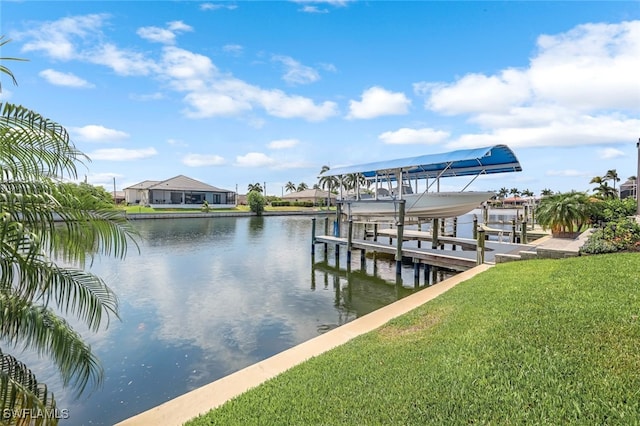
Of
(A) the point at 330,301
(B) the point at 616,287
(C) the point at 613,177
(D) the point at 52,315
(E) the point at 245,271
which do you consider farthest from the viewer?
(C) the point at 613,177

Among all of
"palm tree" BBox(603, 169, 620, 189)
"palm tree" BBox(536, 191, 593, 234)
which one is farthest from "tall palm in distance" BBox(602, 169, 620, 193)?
"palm tree" BBox(536, 191, 593, 234)

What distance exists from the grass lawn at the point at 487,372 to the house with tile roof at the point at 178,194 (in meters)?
54.5

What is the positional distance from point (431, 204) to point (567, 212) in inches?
245

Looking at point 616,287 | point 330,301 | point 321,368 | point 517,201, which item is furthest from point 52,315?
point 517,201

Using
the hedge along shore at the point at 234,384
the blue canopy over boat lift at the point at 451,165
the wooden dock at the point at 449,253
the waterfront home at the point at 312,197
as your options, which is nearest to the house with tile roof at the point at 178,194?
the waterfront home at the point at 312,197

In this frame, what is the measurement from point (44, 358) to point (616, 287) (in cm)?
1122

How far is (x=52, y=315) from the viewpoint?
3658mm

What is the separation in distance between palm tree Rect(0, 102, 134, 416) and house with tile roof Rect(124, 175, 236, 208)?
5403 centimetres

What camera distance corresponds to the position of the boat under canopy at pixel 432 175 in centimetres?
1274

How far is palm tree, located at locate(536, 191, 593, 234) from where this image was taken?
14984mm

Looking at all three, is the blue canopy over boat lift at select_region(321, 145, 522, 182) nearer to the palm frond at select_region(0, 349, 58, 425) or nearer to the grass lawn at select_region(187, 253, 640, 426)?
the grass lawn at select_region(187, 253, 640, 426)

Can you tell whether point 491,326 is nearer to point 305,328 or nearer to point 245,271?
point 305,328

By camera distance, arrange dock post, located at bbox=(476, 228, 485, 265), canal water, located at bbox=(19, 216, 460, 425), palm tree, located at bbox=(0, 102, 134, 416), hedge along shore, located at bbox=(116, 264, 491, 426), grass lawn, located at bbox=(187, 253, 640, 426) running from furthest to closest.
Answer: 1. dock post, located at bbox=(476, 228, 485, 265)
2. canal water, located at bbox=(19, 216, 460, 425)
3. hedge along shore, located at bbox=(116, 264, 491, 426)
4. grass lawn, located at bbox=(187, 253, 640, 426)
5. palm tree, located at bbox=(0, 102, 134, 416)

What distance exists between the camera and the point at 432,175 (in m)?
16.4
